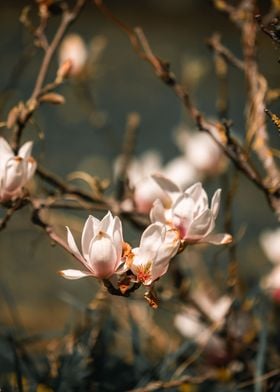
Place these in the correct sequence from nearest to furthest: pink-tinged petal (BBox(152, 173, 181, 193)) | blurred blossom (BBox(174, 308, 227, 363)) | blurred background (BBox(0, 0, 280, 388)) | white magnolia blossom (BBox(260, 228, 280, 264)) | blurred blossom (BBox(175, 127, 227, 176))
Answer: pink-tinged petal (BBox(152, 173, 181, 193)), blurred blossom (BBox(174, 308, 227, 363)), white magnolia blossom (BBox(260, 228, 280, 264)), blurred blossom (BBox(175, 127, 227, 176)), blurred background (BBox(0, 0, 280, 388))

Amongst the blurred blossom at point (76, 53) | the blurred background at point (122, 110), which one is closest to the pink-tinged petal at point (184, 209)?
the blurred blossom at point (76, 53)

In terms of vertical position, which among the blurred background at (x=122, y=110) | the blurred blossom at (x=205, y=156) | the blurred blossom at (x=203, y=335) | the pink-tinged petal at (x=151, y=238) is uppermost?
the pink-tinged petal at (x=151, y=238)

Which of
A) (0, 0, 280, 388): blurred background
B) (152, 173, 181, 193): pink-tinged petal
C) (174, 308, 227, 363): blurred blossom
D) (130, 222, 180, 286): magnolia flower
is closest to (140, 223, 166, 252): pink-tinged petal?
(130, 222, 180, 286): magnolia flower

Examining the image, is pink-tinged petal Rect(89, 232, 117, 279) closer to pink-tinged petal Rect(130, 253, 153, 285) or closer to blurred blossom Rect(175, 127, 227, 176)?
pink-tinged petal Rect(130, 253, 153, 285)

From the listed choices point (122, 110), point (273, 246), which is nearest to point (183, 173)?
point (273, 246)

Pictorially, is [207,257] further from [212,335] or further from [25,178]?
[25,178]

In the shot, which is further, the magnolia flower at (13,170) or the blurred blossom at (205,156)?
the blurred blossom at (205,156)

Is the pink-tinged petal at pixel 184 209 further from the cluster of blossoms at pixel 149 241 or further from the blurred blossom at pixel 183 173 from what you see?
the blurred blossom at pixel 183 173

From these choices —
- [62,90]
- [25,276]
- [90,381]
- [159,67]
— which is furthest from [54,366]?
[25,276]
